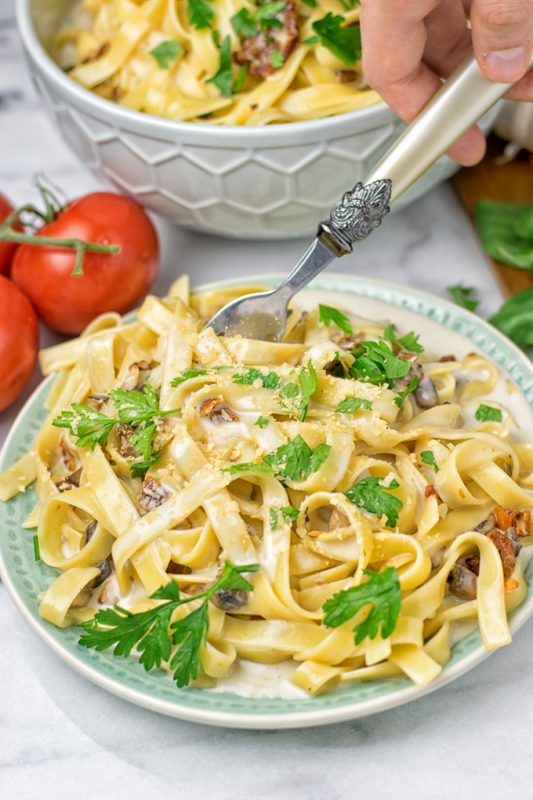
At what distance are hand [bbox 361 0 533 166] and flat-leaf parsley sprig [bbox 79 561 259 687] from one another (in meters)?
1.51

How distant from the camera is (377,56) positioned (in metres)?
3.03

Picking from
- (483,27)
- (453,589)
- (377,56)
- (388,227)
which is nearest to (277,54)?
(377,56)

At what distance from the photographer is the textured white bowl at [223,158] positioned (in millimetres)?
3367

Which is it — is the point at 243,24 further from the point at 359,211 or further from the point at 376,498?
the point at 376,498

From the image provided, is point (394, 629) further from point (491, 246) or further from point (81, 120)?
point (81, 120)

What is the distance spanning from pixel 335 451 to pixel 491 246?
148 cm

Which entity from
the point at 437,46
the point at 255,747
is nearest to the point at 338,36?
the point at 437,46

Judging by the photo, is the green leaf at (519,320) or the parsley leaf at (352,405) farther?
the green leaf at (519,320)

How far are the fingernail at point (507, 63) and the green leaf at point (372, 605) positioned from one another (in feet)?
4.42

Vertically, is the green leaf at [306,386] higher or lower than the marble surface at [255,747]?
higher

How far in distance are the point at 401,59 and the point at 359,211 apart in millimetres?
508

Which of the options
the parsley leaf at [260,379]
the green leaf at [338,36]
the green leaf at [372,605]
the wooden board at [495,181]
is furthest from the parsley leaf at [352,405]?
the wooden board at [495,181]

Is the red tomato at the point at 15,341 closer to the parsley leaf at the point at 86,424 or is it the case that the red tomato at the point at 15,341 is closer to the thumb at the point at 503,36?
the parsley leaf at the point at 86,424

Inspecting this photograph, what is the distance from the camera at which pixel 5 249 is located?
12.6ft
